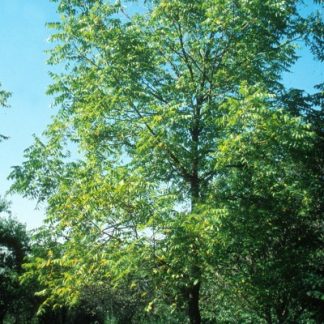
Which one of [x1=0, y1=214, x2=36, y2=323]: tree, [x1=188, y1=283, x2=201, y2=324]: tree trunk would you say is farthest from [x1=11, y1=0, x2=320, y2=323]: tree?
[x1=0, y1=214, x2=36, y2=323]: tree

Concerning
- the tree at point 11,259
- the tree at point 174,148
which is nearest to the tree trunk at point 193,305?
the tree at point 174,148

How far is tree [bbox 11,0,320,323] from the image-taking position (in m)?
10.0

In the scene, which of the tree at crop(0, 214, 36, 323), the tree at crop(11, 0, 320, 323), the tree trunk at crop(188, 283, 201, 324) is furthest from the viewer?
the tree at crop(0, 214, 36, 323)

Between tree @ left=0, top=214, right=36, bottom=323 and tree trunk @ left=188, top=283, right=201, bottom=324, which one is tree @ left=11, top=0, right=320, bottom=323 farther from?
tree @ left=0, top=214, right=36, bottom=323

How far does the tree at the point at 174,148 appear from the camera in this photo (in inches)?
395

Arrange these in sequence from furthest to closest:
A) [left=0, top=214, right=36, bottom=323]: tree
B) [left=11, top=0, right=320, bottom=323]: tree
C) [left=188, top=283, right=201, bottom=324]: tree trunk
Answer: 1. [left=0, top=214, right=36, bottom=323]: tree
2. [left=188, top=283, right=201, bottom=324]: tree trunk
3. [left=11, top=0, right=320, bottom=323]: tree

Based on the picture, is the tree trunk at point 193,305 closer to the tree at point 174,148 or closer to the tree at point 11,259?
the tree at point 174,148

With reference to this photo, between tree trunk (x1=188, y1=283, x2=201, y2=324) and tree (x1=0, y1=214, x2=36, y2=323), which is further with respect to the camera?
tree (x1=0, y1=214, x2=36, y2=323)

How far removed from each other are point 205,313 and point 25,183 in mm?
10974

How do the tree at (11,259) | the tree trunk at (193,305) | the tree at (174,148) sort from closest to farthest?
the tree at (174,148)
the tree trunk at (193,305)
the tree at (11,259)

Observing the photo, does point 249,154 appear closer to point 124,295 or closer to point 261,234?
point 261,234

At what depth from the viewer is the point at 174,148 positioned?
12227 mm

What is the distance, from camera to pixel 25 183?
13.6 meters

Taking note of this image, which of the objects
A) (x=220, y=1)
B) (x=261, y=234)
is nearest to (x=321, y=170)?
(x=261, y=234)
